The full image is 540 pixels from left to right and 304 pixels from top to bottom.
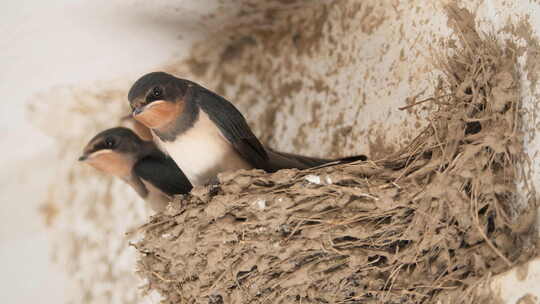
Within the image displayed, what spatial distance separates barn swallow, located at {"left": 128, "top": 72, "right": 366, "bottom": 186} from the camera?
9.44 feet

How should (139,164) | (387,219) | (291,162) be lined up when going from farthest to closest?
(139,164) → (291,162) → (387,219)

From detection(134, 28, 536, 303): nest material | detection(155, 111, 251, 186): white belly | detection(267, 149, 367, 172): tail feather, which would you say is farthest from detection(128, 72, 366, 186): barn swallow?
detection(134, 28, 536, 303): nest material

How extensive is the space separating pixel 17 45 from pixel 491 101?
229cm

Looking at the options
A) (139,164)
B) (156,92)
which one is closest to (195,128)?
(156,92)

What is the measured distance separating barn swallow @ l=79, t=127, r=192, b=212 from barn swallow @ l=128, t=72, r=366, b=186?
33 centimetres

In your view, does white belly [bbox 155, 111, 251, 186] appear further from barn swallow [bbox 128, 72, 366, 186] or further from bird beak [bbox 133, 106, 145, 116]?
bird beak [bbox 133, 106, 145, 116]

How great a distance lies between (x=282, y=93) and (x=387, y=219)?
1.68 m

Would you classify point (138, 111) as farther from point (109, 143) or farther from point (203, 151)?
point (109, 143)

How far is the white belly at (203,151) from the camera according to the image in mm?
2898

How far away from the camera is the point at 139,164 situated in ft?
11.0

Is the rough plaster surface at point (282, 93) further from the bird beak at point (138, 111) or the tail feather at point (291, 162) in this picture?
the bird beak at point (138, 111)

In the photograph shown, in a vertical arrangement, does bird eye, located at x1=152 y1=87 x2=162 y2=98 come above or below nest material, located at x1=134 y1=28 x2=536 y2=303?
above

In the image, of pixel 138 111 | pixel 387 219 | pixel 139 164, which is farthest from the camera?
pixel 139 164

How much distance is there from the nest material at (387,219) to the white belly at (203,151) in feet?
0.93
